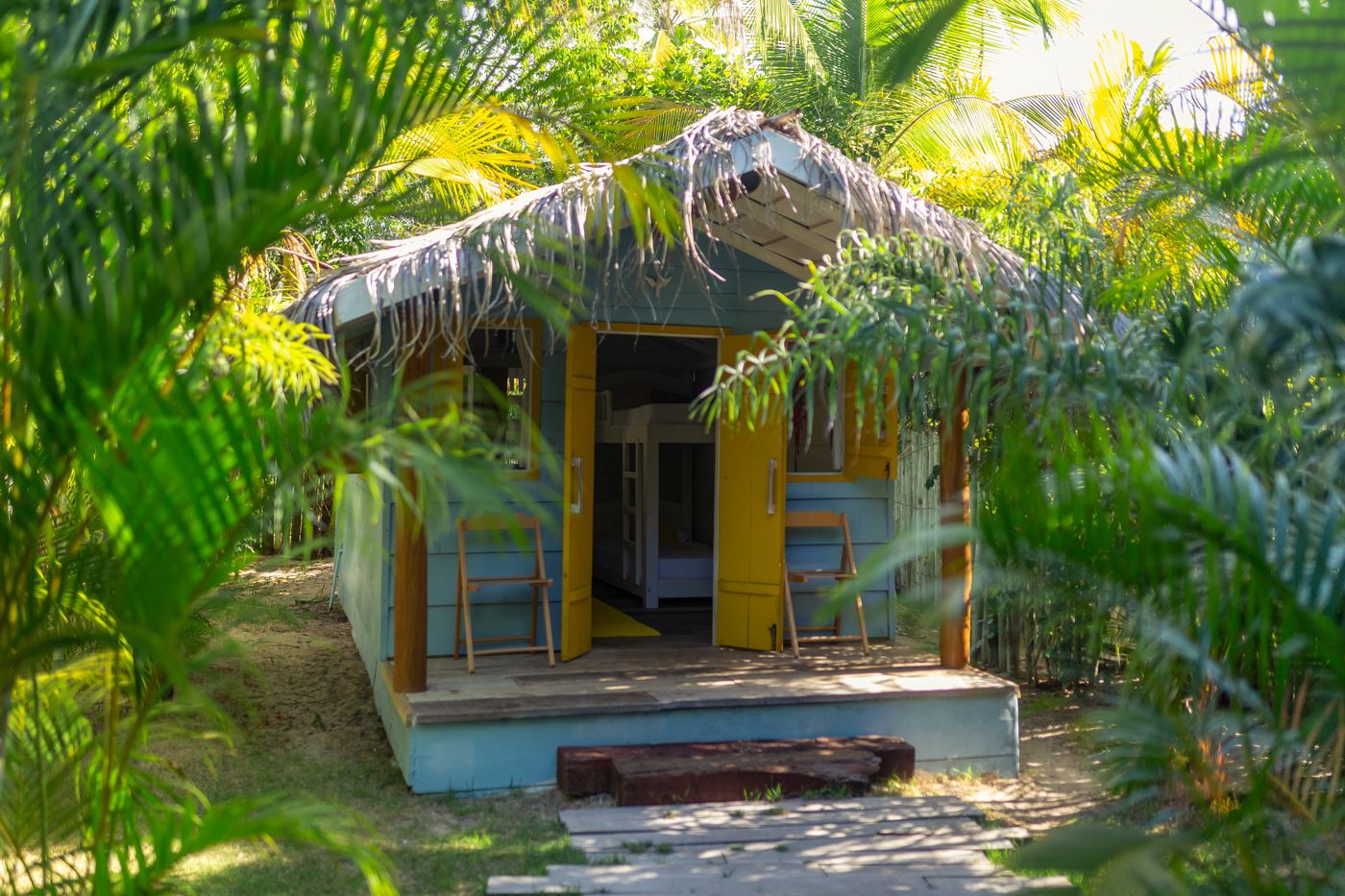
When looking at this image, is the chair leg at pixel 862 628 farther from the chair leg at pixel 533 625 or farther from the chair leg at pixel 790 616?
the chair leg at pixel 533 625

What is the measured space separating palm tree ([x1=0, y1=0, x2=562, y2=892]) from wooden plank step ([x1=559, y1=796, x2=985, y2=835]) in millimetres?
2854

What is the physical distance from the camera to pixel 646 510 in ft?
29.3

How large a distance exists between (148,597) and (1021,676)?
7.25 m

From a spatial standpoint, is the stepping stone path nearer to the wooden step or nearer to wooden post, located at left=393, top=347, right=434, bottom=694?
the wooden step

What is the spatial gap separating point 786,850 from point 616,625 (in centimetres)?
349

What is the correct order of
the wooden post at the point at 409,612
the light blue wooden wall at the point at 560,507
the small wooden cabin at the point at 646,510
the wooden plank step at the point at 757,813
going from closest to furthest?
the wooden plank step at the point at 757,813 → the small wooden cabin at the point at 646,510 → the wooden post at the point at 409,612 → the light blue wooden wall at the point at 560,507

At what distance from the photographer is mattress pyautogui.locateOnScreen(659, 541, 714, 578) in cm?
902

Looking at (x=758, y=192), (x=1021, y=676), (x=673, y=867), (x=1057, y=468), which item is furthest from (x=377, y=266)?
(x=1021, y=676)

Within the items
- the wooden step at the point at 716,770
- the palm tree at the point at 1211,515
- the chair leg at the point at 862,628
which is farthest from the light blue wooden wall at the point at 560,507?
the palm tree at the point at 1211,515

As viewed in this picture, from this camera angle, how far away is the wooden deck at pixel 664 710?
5402 millimetres

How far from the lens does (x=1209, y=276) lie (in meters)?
5.29

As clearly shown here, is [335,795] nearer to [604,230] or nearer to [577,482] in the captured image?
[577,482]

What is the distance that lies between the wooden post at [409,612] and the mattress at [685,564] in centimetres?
343

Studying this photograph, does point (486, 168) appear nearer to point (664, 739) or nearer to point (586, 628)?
point (586, 628)
